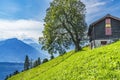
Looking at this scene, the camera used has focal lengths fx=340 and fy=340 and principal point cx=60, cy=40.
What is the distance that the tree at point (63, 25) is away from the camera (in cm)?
9712

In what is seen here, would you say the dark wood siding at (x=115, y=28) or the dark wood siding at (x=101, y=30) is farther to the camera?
the dark wood siding at (x=115, y=28)

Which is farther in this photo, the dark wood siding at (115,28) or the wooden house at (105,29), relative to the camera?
the dark wood siding at (115,28)

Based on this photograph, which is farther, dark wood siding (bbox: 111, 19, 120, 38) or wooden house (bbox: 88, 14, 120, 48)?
dark wood siding (bbox: 111, 19, 120, 38)

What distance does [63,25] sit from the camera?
97812mm

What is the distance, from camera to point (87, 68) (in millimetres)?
31203

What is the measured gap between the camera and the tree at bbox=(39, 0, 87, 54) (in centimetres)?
9712

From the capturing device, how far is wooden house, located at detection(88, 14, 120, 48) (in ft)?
303

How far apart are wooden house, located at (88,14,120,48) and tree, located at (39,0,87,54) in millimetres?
6895

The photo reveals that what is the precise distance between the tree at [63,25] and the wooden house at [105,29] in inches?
271

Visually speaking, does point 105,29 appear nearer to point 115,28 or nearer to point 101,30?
point 101,30

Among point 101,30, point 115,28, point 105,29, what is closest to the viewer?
point 101,30

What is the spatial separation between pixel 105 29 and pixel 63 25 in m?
12.6

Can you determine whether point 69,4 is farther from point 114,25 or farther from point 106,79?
point 106,79

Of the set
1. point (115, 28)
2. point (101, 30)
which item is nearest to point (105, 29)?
point (101, 30)
